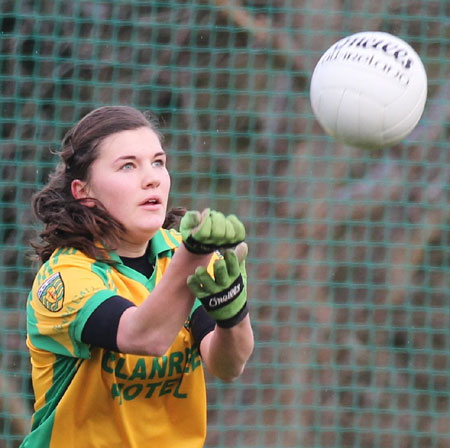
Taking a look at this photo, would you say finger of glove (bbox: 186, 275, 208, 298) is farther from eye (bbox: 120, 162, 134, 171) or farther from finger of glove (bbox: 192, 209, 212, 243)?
eye (bbox: 120, 162, 134, 171)

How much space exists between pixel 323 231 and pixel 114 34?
1.68 m

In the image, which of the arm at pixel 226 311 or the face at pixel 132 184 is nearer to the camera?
the arm at pixel 226 311

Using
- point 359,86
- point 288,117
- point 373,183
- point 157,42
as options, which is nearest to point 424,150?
point 373,183

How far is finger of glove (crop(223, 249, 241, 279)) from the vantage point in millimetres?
2463

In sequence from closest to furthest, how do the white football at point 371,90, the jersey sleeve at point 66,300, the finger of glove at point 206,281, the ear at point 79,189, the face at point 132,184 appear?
the finger of glove at point 206,281
the jersey sleeve at point 66,300
the face at point 132,184
the ear at point 79,189
the white football at point 371,90

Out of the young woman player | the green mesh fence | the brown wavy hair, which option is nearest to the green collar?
the young woman player

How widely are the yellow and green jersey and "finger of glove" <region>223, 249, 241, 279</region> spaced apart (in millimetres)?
356

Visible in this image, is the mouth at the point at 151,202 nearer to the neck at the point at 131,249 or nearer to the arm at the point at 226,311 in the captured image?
the neck at the point at 131,249

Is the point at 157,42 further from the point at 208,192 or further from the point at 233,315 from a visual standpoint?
the point at 233,315

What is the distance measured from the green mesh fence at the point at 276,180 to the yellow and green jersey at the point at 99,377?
10.0 feet

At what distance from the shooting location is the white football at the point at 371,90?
10.4ft

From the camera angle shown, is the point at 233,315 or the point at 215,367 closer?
the point at 233,315

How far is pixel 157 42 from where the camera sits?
6.23 m

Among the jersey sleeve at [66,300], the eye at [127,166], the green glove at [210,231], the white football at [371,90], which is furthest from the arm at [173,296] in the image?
the white football at [371,90]
